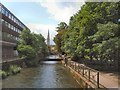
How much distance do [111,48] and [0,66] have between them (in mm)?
16869

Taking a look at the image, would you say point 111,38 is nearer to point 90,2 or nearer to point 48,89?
point 48,89

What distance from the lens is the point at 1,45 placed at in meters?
50.1

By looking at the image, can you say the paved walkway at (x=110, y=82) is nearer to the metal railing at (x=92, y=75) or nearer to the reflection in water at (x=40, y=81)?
the metal railing at (x=92, y=75)

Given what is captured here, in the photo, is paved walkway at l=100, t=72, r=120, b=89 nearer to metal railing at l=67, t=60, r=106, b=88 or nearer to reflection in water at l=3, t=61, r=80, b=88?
metal railing at l=67, t=60, r=106, b=88

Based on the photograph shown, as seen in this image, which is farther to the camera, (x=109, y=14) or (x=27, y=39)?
(x=27, y=39)

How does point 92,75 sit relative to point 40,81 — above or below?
above

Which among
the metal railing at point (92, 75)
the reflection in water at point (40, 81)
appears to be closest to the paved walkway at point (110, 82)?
the metal railing at point (92, 75)

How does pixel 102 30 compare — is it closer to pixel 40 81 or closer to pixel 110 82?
pixel 110 82

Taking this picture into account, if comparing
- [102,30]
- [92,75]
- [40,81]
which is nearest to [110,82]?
[92,75]

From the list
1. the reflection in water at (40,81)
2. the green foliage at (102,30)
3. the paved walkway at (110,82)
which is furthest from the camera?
the reflection in water at (40,81)

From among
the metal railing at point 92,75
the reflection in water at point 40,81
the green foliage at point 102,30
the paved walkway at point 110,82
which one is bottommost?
Answer: the reflection in water at point 40,81

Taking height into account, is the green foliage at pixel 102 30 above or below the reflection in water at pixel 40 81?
above

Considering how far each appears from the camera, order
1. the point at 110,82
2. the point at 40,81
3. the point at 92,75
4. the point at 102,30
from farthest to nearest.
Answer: the point at 40,81, the point at 102,30, the point at 92,75, the point at 110,82

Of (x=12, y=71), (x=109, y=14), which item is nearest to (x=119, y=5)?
(x=109, y=14)
